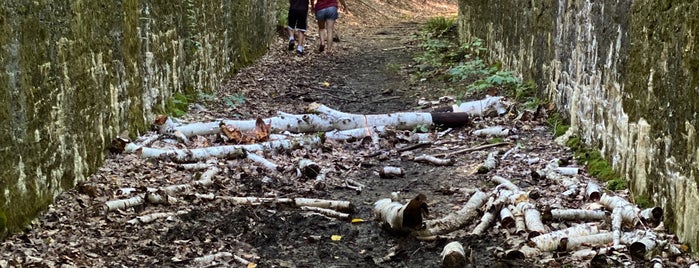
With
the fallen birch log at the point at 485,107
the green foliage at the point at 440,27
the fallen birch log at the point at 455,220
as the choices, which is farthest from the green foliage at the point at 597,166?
the green foliage at the point at 440,27

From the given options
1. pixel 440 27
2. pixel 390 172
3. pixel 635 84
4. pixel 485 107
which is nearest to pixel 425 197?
pixel 390 172

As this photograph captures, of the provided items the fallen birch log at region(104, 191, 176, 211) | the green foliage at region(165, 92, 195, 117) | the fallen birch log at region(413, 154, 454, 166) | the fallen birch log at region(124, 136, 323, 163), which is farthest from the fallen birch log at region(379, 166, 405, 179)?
the green foliage at region(165, 92, 195, 117)

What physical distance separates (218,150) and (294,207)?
62.3 inches

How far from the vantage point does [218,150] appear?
21.3ft

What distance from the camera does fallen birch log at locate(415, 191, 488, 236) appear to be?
454 cm

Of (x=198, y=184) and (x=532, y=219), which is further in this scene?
(x=198, y=184)

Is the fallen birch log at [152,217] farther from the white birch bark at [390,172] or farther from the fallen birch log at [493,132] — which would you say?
the fallen birch log at [493,132]

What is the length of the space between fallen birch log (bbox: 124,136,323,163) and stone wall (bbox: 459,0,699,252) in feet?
8.66

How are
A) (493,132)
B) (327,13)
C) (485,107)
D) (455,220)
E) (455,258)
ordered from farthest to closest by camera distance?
(327,13) < (485,107) < (493,132) < (455,220) < (455,258)

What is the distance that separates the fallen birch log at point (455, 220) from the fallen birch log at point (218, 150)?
2.44 metres

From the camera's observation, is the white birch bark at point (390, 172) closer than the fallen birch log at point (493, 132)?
Yes

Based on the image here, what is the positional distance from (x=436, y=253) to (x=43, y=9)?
3.02m

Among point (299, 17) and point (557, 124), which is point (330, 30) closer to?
point (299, 17)

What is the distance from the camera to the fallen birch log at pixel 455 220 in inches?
179
